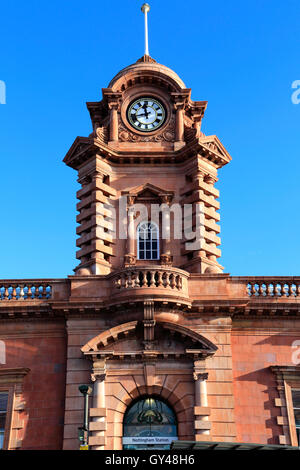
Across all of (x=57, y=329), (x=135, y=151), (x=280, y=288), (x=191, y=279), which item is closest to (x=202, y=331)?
(x=191, y=279)

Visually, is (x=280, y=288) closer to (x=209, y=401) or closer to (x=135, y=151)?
(x=209, y=401)

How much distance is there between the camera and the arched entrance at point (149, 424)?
2556 centimetres

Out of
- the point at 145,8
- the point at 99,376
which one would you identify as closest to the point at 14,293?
the point at 99,376

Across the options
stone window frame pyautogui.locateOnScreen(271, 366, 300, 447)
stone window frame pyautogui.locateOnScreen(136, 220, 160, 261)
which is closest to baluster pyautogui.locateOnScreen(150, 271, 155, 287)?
stone window frame pyautogui.locateOnScreen(136, 220, 160, 261)

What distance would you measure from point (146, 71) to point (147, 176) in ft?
18.6

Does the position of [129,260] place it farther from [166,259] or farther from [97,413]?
[97,413]

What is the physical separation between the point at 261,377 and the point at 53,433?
875 cm

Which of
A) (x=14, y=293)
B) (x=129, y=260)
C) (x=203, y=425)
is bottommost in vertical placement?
(x=203, y=425)

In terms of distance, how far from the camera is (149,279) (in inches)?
1053

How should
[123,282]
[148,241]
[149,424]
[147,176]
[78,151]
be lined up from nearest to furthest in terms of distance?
[149,424] → [123,282] → [148,241] → [147,176] → [78,151]

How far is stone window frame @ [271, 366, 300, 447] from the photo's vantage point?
84.1 ft

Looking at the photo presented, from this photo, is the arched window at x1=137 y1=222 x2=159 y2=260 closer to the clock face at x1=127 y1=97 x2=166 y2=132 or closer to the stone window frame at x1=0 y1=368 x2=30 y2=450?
the clock face at x1=127 y1=97 x2=166 y2=132

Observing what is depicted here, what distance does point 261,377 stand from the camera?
26.8 meters
